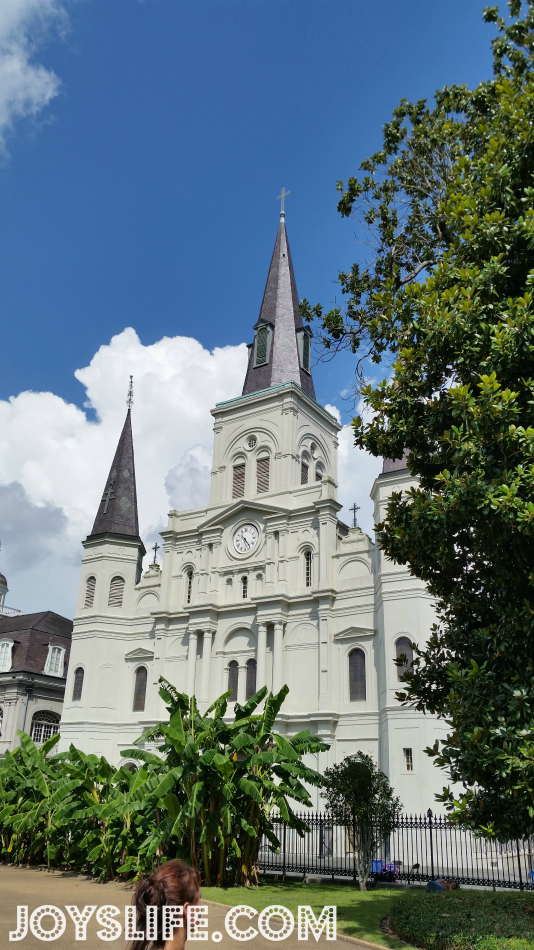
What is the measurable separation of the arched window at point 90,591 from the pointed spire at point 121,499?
8.65 feet

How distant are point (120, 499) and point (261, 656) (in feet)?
46.0

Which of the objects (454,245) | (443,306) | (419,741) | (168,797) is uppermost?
(454,245)

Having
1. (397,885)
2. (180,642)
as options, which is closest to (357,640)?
(180,642)

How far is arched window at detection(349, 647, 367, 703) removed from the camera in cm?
3044

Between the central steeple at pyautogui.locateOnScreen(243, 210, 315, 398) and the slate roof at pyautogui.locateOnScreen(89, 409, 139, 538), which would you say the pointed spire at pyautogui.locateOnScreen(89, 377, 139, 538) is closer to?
the slate roof at pyautogui.locateOnScreen(89, 409, 139, 538)

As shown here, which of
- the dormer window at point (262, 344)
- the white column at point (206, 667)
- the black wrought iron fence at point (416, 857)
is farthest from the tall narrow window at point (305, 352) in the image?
the black wrought iron fence at point (416, 857)

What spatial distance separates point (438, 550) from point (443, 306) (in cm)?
345

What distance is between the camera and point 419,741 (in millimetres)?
26484

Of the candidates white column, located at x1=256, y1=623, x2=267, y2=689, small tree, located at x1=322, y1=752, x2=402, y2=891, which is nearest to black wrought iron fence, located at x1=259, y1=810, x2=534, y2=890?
small tree, located at x1=322, y1=752, x2=402, y2=891

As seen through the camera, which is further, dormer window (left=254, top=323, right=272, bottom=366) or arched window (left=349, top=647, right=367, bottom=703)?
dormer window (left=254, top=323, right=272, bottom=366)

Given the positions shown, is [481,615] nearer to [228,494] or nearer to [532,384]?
[532,384]

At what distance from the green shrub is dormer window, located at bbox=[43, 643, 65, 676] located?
3497 cm

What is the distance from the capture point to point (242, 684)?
111ft

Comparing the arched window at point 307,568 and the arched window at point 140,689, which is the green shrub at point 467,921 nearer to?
the arched window at point 307,568
